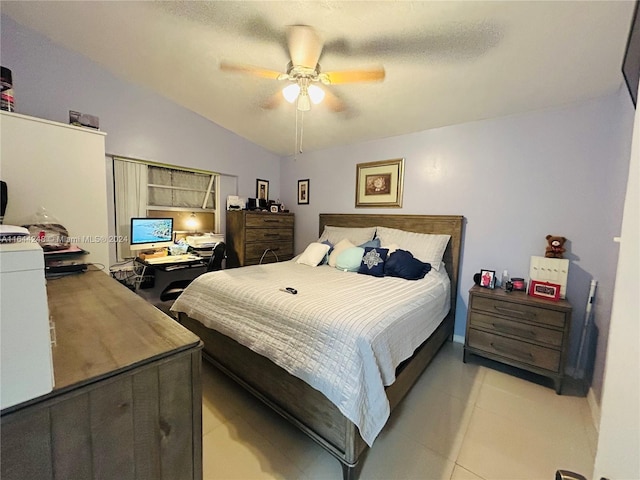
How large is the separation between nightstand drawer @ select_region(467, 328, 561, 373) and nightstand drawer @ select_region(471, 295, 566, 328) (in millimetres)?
205

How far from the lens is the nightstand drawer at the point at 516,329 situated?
2012 millimetres

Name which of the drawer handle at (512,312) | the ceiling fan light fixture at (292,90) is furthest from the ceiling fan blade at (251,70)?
the drawer handle at (512,312)

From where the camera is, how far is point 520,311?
2.13m

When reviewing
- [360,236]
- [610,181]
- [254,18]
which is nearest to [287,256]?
[360,236]

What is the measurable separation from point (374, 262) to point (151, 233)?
262 centimetres

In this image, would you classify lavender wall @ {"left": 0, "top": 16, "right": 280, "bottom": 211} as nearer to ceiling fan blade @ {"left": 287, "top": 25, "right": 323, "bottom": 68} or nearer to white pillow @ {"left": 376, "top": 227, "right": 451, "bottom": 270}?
ceiling fan blade @ {"left": 287, "top": 25, "right": 323, "bottom": 68}

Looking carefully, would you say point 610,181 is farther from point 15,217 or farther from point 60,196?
point 15,217

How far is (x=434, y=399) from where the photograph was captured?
75.0 inches

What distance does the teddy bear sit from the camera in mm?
2195

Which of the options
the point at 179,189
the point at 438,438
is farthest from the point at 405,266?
the point at 179,189

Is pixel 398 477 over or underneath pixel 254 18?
underneath

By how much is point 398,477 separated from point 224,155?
377 centimetres

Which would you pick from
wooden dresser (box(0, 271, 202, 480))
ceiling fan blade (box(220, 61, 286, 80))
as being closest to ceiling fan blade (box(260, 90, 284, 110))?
ceiling fan blade (box(220, 61, 286, 80))

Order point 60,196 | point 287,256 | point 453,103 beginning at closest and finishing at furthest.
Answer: point 60,196
point 453,103
point 287,256
